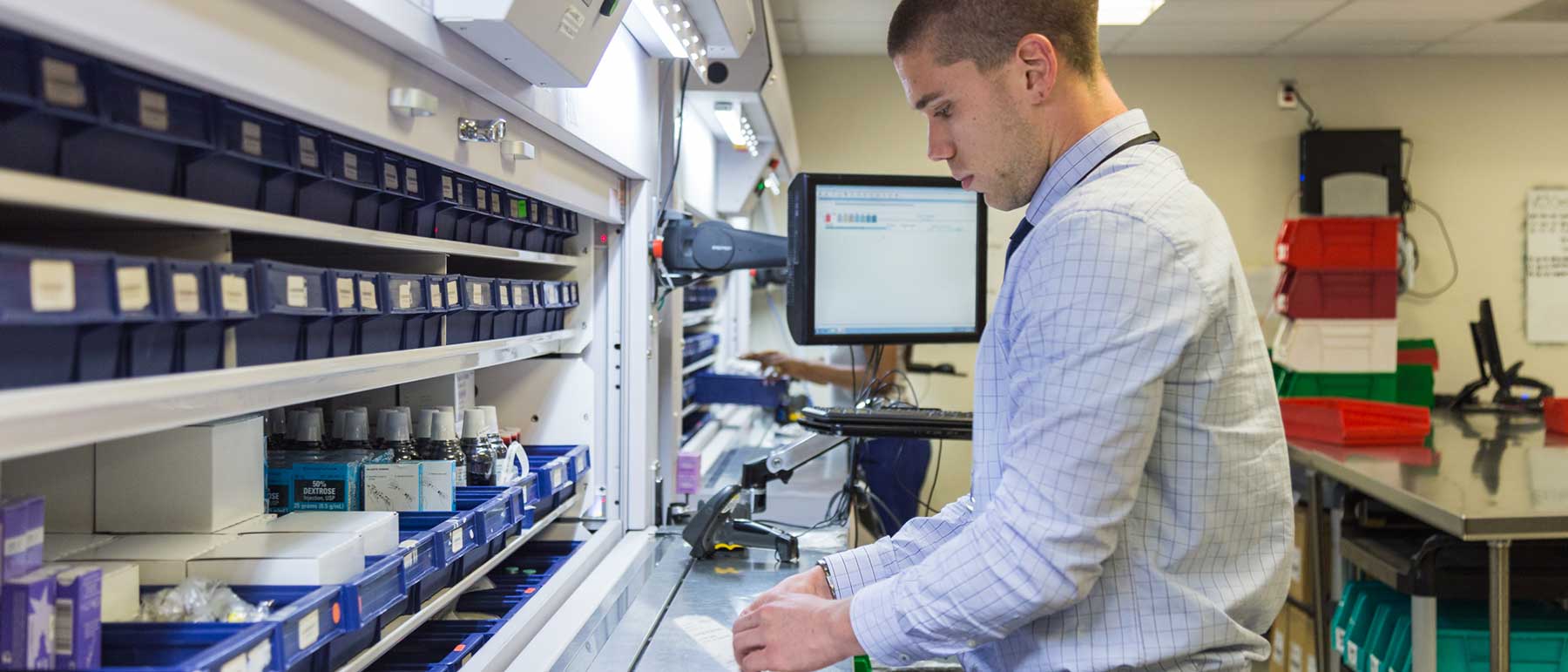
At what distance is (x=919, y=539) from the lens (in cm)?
133

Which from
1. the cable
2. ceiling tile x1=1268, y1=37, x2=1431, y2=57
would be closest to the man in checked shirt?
ceiling tile x1=1268, y1=37, x2=1431, y2=57

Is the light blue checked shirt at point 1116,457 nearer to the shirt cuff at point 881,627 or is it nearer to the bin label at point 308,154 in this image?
the shirt cuff at point 881,627

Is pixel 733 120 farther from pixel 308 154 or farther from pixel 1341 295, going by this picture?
pixel 1341 295

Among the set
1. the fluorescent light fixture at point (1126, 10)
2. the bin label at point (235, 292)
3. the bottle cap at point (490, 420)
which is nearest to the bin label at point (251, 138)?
the bin label at point (235, 292)

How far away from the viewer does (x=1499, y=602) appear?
246 cm

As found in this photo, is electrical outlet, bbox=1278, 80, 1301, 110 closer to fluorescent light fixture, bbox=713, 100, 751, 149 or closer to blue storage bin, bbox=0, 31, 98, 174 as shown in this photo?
fluorescent light fixture, bbox=713, 100, 751, 149

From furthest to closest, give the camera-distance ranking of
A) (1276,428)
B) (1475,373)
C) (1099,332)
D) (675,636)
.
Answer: (1475,373) < (675,636) < (1276,428) < (1099,332)

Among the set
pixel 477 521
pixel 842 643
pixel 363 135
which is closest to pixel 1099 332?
pixel 842 643

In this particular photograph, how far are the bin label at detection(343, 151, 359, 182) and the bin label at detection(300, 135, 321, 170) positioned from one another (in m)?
0.05

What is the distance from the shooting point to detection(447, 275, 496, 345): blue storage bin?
4.31 feet

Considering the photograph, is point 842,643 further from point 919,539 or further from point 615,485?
point 615,485

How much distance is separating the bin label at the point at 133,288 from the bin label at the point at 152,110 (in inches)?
3.9

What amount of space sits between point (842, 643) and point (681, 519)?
1169 millimetres

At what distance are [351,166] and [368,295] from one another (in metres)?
0.13
